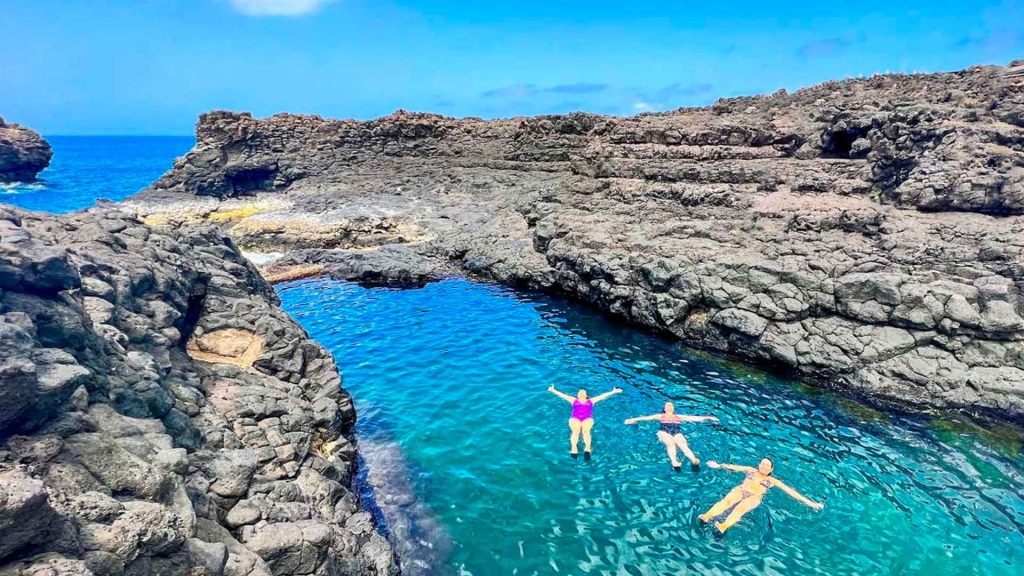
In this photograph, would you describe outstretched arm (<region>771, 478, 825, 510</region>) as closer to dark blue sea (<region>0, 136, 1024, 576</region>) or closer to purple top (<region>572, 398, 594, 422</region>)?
dark blue sea (<region>0, 136, 1024, 576</region>)

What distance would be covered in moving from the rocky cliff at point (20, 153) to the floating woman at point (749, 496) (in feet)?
290

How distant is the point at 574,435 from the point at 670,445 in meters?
2.61

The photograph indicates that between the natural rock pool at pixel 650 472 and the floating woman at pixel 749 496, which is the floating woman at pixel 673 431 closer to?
the natural rock pool at pixel 650 472

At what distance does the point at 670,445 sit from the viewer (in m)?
14.5

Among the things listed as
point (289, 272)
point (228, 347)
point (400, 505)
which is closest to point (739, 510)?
point (400, 505)

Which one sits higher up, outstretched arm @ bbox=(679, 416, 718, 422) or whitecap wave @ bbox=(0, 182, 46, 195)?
whitecap wave @ bbox=(0, 182, 46, 195)

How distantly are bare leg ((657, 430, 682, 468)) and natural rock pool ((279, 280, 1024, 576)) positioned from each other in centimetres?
25

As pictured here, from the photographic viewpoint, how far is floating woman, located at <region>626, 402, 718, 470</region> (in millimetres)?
14169

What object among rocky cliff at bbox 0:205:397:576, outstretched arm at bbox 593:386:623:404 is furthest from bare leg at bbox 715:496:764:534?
rocky cliff at bbox 0:205:397:576

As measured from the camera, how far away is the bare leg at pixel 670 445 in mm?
14017

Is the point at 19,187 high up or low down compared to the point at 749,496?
up

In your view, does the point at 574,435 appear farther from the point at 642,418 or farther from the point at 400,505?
the point at 400,505

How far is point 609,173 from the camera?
110 ft

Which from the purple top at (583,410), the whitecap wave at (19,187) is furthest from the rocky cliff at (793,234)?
the whitecap wave at (19,187)
